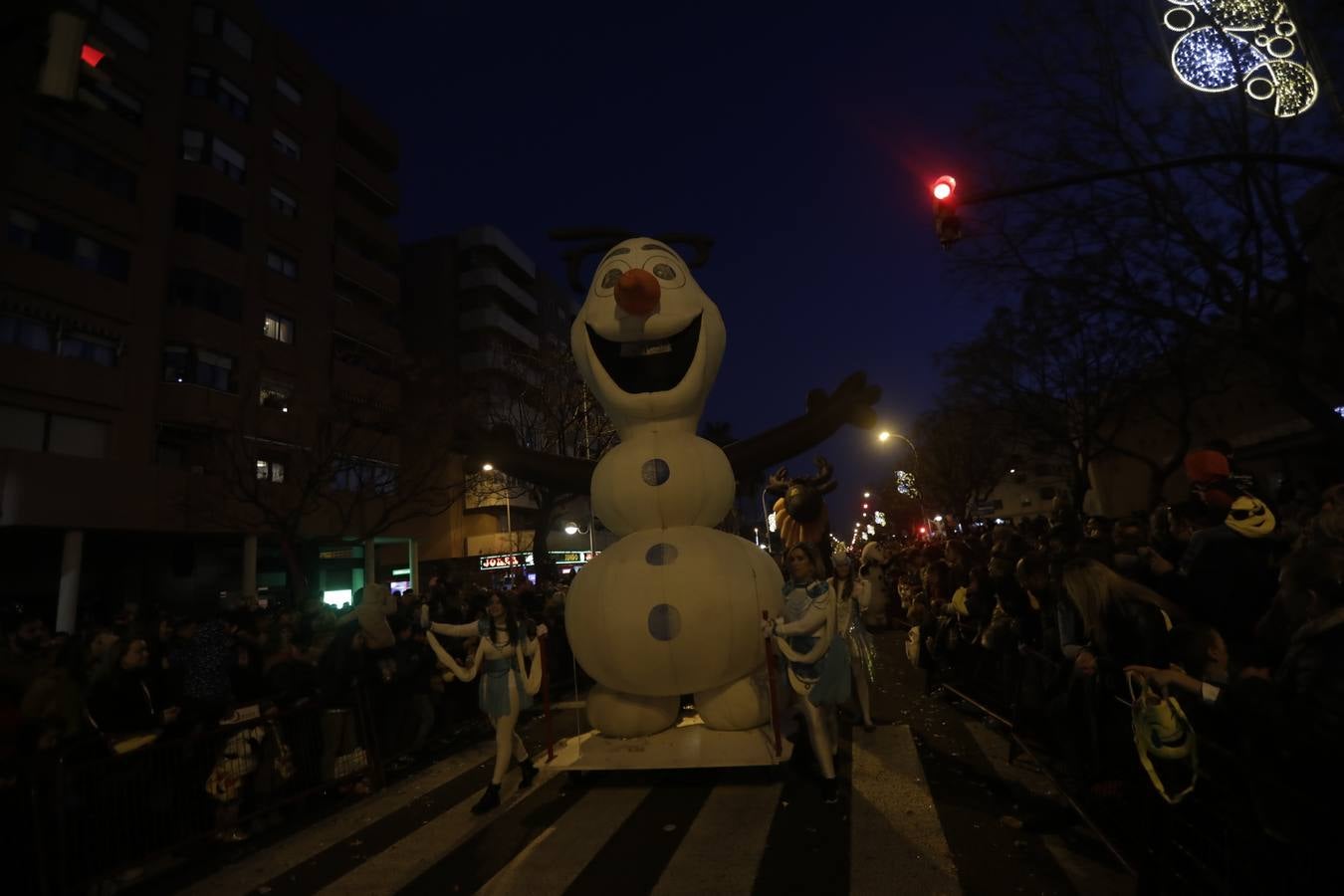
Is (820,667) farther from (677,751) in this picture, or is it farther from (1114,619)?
(1114,619)

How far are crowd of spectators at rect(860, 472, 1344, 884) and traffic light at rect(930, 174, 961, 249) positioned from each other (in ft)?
10.6

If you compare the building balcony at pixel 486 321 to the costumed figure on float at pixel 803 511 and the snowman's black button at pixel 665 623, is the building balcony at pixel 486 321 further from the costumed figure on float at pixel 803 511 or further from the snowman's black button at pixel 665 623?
the snowman's black button at pixel 665 623

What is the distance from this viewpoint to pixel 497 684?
6.04m

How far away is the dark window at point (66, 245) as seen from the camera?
18.2 metres

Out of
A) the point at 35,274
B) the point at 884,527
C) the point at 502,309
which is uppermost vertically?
the point at 502,309

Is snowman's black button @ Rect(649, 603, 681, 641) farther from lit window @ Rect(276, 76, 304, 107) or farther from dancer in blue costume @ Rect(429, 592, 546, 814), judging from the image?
lit window @ Rect(276, 76, 304, 107)

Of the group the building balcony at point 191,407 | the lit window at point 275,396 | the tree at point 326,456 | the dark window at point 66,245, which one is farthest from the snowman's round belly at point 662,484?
the lit window at point 275,396

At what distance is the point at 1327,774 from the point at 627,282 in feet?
17.2

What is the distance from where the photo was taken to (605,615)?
584cm

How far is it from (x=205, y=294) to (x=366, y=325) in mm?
7682

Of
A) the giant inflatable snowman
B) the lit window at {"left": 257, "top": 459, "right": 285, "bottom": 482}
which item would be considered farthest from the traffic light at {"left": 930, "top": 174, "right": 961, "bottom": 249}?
the lit window at {"left": 257, "top": 459, "right": 285, "bottom": 482}

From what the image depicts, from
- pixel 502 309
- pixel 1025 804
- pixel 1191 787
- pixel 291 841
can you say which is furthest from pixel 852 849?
pixel 502 309

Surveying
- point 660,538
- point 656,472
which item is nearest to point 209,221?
point 656,472

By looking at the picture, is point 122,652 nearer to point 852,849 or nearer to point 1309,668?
point 852,849
